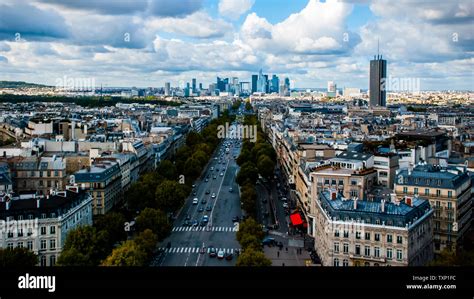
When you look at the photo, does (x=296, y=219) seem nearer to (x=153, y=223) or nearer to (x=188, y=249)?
(x=188, y=249)

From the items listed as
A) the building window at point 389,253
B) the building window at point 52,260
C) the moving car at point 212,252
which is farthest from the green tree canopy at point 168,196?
the building window at point 389,253

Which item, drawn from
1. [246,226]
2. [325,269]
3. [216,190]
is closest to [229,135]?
[216,190]

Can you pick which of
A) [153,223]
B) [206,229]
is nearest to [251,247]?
[153,223]

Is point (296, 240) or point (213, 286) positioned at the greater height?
point (213, 286)

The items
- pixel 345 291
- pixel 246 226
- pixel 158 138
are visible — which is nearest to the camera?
pixel 345 291

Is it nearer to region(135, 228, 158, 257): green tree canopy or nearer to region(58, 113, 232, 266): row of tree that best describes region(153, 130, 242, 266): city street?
region(58, 113, 232, 266): row of tree

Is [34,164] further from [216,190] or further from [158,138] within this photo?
[158,138]

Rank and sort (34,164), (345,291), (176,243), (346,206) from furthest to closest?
1. (34,164)
2. (176,243)
3. (346,206)
4. (345,291)
